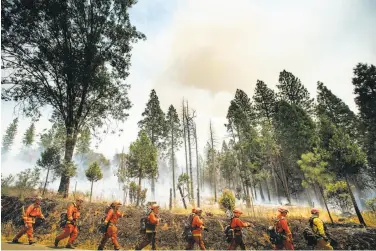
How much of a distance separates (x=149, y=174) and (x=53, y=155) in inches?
359

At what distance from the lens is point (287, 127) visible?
1188 inches

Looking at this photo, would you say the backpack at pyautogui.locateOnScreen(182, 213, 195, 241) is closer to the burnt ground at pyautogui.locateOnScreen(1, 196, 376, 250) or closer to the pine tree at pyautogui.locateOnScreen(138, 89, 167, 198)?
the burnt ground at pyautogui.locateOnScreen(1, 196, 376, 250)

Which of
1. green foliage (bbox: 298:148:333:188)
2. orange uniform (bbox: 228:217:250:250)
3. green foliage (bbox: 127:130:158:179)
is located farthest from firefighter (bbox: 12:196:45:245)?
green foliage (bbox: 298:148:333:188)

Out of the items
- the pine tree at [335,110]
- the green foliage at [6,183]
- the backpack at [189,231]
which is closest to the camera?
the backpack at [189,231]

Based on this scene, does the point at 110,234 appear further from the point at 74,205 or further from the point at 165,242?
the point at 165,242

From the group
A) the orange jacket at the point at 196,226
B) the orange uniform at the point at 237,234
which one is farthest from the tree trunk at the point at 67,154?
the orange uniform at the point at 237,234

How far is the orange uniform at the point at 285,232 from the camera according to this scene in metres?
9.05

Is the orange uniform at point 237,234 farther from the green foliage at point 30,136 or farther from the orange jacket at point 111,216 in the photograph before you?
the green foliage at point 30,136

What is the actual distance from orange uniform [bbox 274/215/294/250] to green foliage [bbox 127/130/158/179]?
51.7 ft

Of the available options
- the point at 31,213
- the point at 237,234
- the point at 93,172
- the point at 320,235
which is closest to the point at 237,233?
the point at 237,234

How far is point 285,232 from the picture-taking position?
30.1ft

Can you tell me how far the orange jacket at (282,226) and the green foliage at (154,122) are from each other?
27.4 meters

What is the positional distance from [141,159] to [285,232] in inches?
637

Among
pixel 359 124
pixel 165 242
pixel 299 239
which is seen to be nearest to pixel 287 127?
pixel 359 124
